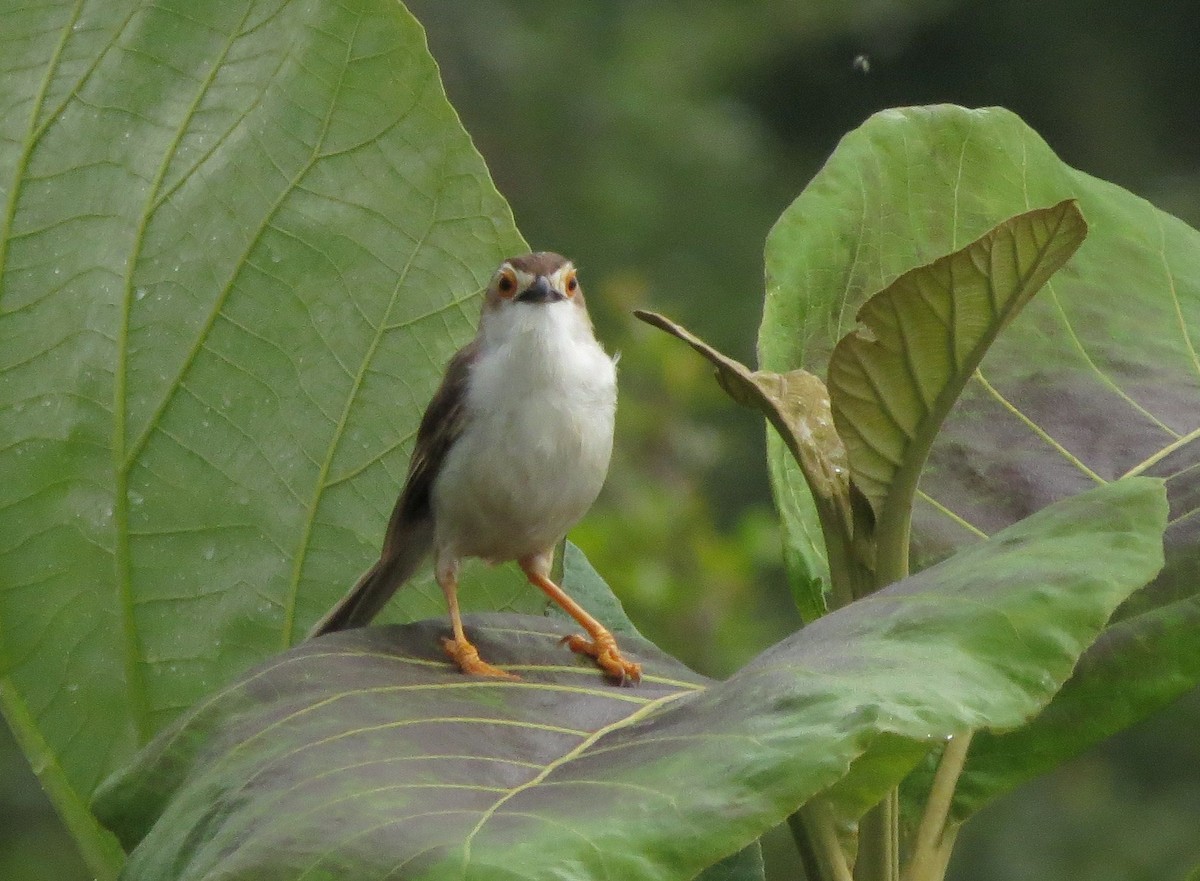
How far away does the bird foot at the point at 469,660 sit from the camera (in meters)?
1.84

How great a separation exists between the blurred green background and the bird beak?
2.85 meters

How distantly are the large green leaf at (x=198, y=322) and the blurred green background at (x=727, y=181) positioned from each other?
373 cm

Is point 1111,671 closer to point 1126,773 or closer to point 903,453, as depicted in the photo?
point 903,453

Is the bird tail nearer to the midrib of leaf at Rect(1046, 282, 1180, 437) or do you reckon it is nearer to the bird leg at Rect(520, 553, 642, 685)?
the bird leg at Rect(520, 553, 642, 685)

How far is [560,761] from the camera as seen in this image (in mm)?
1539

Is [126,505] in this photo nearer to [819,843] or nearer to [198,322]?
[198,322]

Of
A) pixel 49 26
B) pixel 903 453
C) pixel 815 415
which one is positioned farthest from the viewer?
pixel 49 26

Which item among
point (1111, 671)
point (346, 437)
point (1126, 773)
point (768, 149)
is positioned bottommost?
point (1126, 773)

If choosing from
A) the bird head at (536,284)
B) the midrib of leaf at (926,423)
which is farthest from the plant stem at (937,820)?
the bird head at (536,284)

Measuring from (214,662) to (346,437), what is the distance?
1.00 ft

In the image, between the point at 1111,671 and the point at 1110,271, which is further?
the point at 1110,271

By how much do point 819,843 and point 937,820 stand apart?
0.27 meters

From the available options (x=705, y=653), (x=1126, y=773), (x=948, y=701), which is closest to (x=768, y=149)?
(x=1126, y=773)

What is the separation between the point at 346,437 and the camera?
7.13 feet
